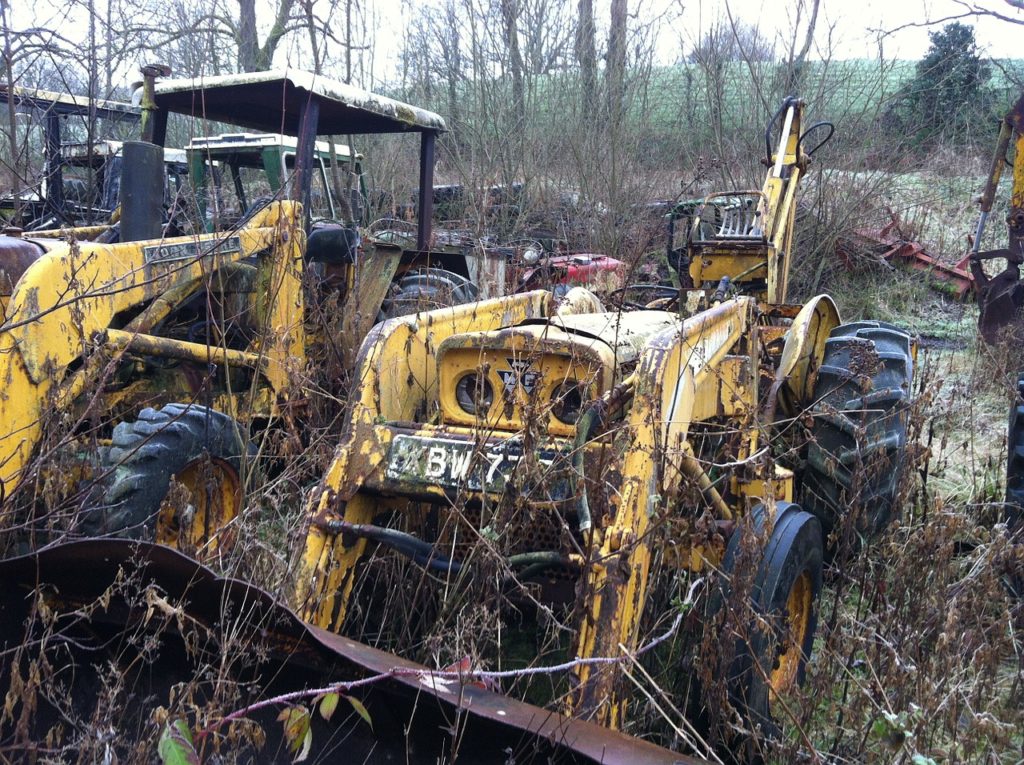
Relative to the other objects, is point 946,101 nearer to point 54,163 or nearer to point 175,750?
point 54,163

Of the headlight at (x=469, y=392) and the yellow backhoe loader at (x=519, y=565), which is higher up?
the headlight at (x=469, y=392)

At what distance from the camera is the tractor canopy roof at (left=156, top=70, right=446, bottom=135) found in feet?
17.4

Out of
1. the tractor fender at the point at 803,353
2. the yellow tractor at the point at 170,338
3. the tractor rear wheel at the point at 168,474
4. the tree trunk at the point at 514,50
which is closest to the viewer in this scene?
the yellow tractor at the point at 170,338

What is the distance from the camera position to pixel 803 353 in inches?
188

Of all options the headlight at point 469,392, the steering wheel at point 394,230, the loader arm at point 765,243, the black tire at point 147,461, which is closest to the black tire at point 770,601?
the headlight at point 469,392

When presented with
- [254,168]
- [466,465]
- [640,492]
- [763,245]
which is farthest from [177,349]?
[254,168]

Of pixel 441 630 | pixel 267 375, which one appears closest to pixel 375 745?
pixel 441 630

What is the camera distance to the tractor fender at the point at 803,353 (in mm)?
4316

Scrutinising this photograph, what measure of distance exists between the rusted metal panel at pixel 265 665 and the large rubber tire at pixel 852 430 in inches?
83.6

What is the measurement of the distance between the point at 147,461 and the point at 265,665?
1592 mm

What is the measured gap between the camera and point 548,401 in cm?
315

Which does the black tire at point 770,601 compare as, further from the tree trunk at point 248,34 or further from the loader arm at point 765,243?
the tree trunk at point 248,34

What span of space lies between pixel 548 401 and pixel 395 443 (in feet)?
1.74

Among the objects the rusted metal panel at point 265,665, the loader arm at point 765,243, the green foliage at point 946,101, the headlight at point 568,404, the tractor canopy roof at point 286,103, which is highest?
the green foliage at point 946,101
